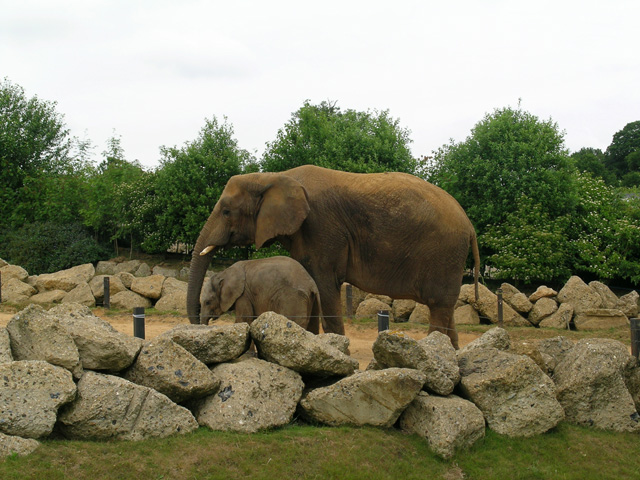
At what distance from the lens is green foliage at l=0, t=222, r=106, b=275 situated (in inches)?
930

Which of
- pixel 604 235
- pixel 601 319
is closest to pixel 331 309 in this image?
pixel 601 319

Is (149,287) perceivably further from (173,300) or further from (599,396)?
(599,396)

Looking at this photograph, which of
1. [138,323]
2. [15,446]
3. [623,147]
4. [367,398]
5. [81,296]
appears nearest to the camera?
[15,446]

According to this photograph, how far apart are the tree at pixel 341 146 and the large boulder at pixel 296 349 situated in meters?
13.3

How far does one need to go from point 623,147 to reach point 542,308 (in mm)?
45965

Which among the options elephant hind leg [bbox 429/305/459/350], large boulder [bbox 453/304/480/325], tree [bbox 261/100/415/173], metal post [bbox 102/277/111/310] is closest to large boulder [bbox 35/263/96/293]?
metal post [bbox 102/277/111/310]

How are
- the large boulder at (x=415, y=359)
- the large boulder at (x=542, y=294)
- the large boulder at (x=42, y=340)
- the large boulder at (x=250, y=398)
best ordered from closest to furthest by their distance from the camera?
the large boulder at (x=42, y=340), the large boulder at (x=250, y=398), the large boulder at (x=415, y=359), the large boulder at (x=542, y=294)

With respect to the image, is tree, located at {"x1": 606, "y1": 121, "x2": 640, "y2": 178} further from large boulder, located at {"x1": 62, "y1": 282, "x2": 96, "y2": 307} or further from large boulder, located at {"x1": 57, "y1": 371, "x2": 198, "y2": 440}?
large boulder, located at {"x1": 57, "y1": 371, "x2": 198, "y2": 440}

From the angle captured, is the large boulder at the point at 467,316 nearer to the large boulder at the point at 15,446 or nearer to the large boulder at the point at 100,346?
the large boulder at the point at 100,346

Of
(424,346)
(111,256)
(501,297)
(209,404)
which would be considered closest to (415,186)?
(424,346)

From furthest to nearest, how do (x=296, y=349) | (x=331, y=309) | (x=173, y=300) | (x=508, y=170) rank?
(x=508, y=170) → (x=173, y=300) → (x=331, y=309) → (x=296, y=349)

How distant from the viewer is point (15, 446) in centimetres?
556

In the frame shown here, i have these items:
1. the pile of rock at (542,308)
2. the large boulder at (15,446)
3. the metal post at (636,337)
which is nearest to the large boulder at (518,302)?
the pile of rock at (542,308)

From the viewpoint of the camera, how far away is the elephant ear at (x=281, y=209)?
31.5 ft
